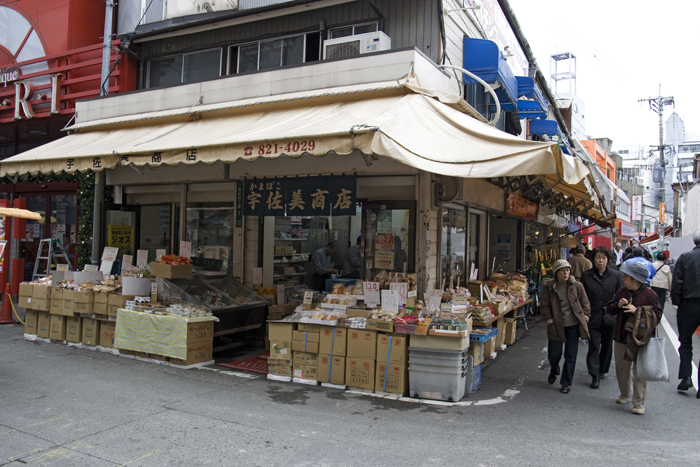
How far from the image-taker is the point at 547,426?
5.18 metres

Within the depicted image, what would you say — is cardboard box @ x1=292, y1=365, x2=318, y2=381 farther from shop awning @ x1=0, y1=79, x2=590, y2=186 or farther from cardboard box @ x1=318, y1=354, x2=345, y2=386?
shop awning @ x1=0, y1=79, x2=590, y2=186

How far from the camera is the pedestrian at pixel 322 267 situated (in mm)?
10094

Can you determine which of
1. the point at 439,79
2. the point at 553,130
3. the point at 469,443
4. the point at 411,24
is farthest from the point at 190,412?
the point at 553,130

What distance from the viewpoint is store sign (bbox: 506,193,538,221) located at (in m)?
11.4

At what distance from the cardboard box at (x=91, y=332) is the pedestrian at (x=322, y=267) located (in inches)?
162

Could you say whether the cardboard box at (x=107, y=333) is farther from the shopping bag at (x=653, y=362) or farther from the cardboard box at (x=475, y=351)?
the shopping bag at (x=653, y=362)

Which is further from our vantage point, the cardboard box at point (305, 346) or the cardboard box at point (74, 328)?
the cardboard box at point (74, 328)

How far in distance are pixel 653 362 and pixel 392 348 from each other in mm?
2956

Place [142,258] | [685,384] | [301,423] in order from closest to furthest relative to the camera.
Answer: [301,423] < [685,384] < [142,258]

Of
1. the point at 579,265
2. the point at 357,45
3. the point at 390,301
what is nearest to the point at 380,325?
the point at 390,301

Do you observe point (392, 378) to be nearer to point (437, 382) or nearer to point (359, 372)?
point (359, 372)

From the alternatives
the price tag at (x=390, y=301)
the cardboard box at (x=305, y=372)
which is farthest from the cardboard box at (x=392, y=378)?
the cardboard box at (x=305, y=372)

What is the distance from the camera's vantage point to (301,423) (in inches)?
201

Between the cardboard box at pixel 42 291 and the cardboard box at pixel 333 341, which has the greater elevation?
the cardboard box at pixel 42 291
